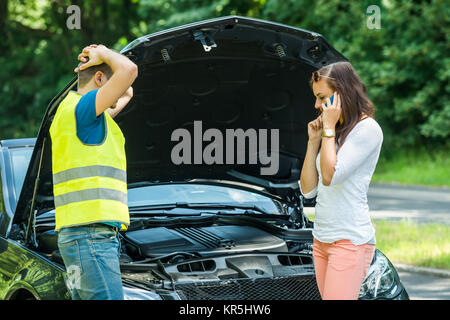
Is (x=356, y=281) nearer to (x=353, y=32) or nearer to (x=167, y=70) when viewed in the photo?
(x=167, y=70)

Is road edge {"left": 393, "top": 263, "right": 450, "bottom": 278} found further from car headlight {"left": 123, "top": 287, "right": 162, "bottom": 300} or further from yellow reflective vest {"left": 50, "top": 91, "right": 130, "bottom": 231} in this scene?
yellow reflective vest {"left": 50, "top": 91, "right": 130, "bottom": 231}

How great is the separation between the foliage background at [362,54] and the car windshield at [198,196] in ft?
48.3

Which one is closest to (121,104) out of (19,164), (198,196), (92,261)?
(92,261)

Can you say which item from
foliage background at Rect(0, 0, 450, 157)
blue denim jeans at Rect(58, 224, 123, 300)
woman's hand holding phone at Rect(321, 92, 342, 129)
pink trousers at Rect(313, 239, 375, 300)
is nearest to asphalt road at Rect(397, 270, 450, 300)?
pink trousers at Rect(313, 239, 375, 300)

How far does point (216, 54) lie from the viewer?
471 centimetres

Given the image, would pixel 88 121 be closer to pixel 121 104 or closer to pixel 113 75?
pixel 113 75

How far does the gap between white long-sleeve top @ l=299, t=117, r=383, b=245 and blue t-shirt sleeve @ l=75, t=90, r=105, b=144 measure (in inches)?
46.5

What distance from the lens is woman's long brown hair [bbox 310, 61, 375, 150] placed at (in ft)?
11.3

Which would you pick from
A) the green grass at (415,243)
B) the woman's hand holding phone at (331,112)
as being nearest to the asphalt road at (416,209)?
the green grass at (415,243)

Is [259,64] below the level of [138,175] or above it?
above
